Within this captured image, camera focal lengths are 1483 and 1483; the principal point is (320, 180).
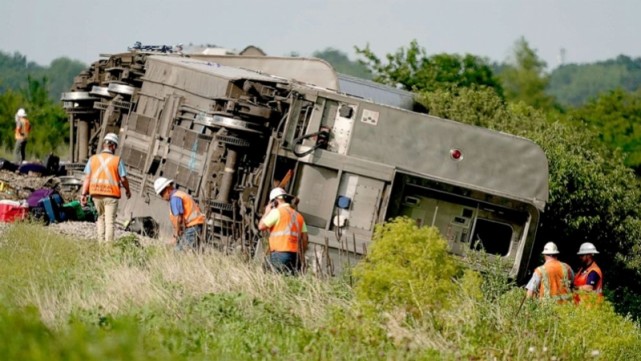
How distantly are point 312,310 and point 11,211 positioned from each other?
9019 mm

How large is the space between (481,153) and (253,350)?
314 inches

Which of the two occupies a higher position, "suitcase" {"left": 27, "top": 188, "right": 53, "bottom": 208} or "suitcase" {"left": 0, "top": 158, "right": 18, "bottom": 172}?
A: "suitcase" {"left": 27, "top": 188, "right": 53, "bottom": 208}

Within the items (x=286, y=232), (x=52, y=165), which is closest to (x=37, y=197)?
(x=286, y=232)

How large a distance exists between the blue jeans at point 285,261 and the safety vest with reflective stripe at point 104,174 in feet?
9.57

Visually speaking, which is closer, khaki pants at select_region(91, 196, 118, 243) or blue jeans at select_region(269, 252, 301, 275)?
blue jeans at select_region(269, 252, 301, 275)

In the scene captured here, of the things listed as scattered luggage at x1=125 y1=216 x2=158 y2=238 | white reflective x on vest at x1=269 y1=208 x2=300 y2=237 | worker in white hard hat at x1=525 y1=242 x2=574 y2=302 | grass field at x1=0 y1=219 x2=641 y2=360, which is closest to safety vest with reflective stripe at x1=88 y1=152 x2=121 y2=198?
scattered luggage at x1=125 y1=216 x2=158 y2=238

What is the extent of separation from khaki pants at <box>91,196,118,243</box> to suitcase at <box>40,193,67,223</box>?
260cm

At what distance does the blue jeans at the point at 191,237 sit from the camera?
58.0 feet

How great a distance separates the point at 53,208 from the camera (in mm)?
Answer: 21891

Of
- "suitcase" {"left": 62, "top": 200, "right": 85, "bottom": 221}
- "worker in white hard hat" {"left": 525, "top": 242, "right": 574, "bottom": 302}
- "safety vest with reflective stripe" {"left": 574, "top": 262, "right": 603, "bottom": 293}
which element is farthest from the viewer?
"suitcase" {"left": 62, "top": 200, "right": 85, "bottom": 221}

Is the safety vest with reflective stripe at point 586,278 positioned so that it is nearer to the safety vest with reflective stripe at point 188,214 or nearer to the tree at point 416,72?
the safety vest with reflective stripe at point 188,214

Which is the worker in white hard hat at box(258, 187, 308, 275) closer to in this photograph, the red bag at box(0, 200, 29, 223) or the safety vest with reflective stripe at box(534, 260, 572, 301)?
the safety vest with reflective stripe at box(534, 260, 572, 301)

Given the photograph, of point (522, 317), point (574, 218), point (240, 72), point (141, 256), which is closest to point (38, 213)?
point (240, 72)

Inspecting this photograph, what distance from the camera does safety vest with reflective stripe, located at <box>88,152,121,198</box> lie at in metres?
19.3
